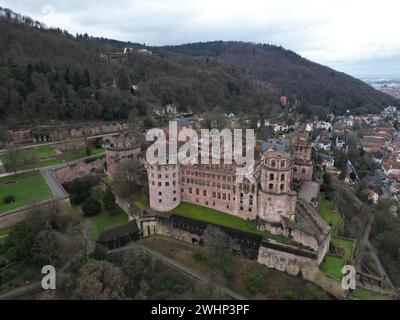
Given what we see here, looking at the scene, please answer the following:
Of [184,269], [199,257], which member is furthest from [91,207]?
[199,257]

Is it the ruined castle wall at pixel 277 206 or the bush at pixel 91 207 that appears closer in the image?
the ruined castle wall at pixel 277 206

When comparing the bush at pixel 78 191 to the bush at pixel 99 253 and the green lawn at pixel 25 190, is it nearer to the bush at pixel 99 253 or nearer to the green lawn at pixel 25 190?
the green lawn at pixel 25 190

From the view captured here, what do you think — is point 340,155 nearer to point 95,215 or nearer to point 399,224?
point 399,224

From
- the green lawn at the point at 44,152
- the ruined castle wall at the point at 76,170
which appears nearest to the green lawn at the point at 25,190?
the ruined castle wall at the point at 76,170

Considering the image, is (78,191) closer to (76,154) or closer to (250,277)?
(76,154)

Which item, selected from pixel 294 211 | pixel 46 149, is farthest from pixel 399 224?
pixel 46 149
